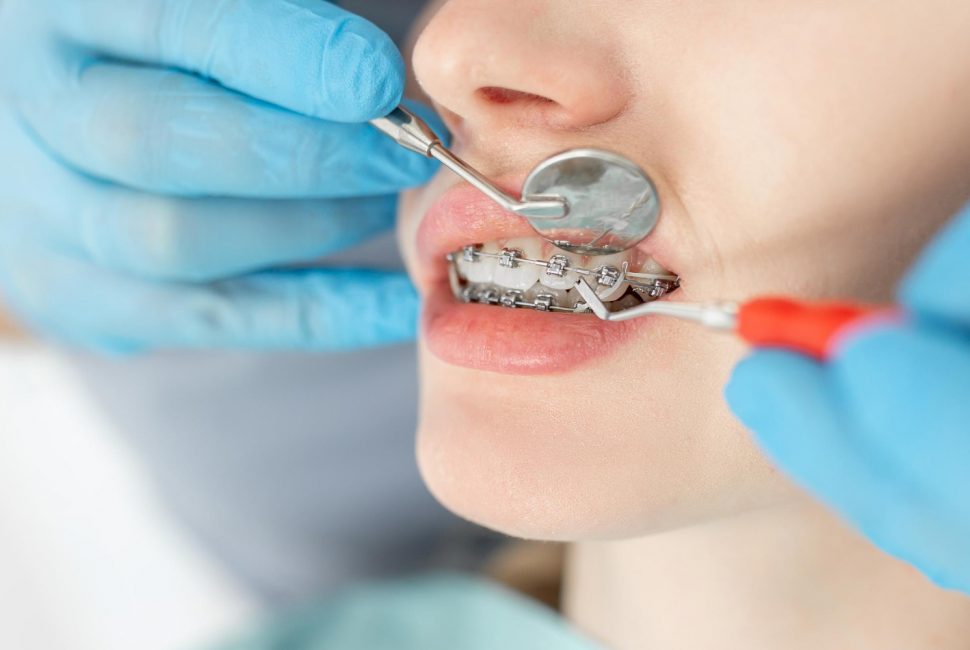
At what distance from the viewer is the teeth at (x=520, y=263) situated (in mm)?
936

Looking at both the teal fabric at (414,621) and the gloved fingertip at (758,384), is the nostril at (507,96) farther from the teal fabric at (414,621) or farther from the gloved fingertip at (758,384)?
the teal fabric at (414,621)

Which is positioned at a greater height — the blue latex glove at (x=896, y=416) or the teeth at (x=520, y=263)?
the blue latex glove at (x=896, y=416)

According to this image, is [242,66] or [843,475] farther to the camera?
[242,66]

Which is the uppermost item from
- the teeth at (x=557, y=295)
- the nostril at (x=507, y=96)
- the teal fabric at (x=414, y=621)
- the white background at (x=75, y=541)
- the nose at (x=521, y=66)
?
the nose at (x=521, y=66)

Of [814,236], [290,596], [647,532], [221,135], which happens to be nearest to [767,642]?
[647,532]

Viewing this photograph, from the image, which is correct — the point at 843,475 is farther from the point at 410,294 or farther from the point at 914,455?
the point at 410,294

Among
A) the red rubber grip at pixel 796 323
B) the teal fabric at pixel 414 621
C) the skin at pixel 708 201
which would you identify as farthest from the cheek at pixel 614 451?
the teal fabric at pixel 414 621

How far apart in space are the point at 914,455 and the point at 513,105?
1.54 feet

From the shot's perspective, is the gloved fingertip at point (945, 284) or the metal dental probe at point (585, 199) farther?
the metal dental probe at point (585, 199)

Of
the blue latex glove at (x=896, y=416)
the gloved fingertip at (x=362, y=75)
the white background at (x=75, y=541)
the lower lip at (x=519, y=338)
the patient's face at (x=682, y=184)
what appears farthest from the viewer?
the white background at (x=75, y=541)

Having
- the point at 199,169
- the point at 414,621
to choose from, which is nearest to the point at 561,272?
the point at 199,169

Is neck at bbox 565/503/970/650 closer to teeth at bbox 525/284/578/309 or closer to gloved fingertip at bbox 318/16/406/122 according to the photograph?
teeth at bbox 525/284/578/309

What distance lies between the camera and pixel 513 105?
849 millimetres

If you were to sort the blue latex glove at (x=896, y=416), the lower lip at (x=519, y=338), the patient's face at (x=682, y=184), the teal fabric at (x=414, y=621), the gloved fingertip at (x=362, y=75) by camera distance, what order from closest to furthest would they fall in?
the blue latex glove at (x=896, y=416), the patient's face at (x=682, y=184), the lower lip at (x=519, y=338), the gloved fingertip at (x=362, y=75), the teal fabric at (x=414, y=621)
